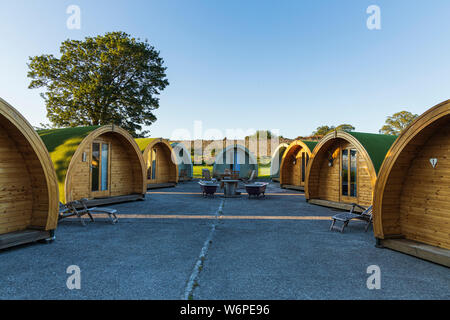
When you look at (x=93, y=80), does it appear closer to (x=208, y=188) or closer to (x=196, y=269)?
(x=208, y=188)

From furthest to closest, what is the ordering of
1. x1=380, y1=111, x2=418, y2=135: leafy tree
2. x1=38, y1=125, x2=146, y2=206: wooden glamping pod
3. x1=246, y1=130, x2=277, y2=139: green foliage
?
x1=246, y1=130, x2=277, y2=139: green foliage, x1=380, y1=111, x2=418, y2=135: leafy tree, x1=38, y1=125, x2=146, y2=206: wooden glamping pod

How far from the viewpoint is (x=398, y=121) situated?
163 feet

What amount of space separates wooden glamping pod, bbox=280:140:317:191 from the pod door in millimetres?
10365

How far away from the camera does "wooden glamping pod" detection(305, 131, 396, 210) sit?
8.23m

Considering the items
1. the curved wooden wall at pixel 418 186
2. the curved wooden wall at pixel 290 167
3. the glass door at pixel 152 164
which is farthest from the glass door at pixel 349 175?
the glass door at pixel 152 164

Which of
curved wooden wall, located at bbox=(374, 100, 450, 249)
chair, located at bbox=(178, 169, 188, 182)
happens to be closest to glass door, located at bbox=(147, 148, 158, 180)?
chair, located at bbox=(178, 169, 188, 182)

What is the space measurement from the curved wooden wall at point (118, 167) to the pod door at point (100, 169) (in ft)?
0.49

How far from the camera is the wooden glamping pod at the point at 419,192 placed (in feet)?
14.5

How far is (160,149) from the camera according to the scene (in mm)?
16531

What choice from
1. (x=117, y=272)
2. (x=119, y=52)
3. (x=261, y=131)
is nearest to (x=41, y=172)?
(x=117, y=272)
